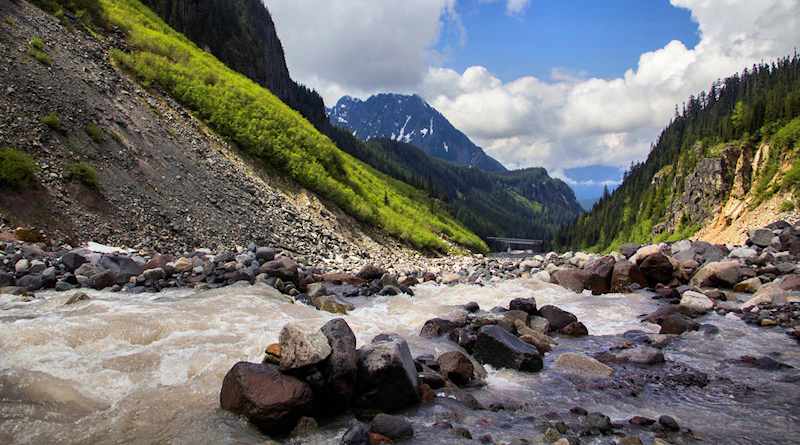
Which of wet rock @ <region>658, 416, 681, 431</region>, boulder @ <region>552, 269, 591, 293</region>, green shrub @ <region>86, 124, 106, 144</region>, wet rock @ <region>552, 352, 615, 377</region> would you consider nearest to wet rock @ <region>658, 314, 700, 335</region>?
wet rock @ <region>552, 352, 615, 377</region>

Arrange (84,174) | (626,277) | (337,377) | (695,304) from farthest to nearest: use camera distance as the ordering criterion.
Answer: (626,277), (84,174), (695,304), (337,377)

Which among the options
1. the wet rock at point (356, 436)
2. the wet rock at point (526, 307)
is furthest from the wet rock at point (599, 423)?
the wet rock at point (526, 307)

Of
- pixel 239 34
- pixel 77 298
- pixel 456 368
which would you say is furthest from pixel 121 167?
pixel 239 34

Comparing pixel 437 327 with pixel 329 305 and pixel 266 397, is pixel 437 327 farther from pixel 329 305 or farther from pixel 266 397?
pixel 266 397

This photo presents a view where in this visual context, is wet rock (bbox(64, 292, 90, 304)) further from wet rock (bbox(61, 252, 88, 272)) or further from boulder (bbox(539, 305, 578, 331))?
boulder (bbox(539, 305, 578, 331))

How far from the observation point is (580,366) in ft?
29.0

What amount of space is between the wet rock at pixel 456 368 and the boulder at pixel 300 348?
2.78 metres

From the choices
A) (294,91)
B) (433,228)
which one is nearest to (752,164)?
(433,228)

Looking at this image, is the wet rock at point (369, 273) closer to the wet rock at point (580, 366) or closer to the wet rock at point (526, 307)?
the wet rock at point (526, 307)

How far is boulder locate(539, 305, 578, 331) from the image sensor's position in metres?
12.0

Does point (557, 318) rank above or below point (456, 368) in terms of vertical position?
above

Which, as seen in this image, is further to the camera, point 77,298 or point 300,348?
point 77,298

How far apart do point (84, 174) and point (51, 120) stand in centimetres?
289

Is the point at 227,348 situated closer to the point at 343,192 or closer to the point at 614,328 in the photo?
the point at 614,328
